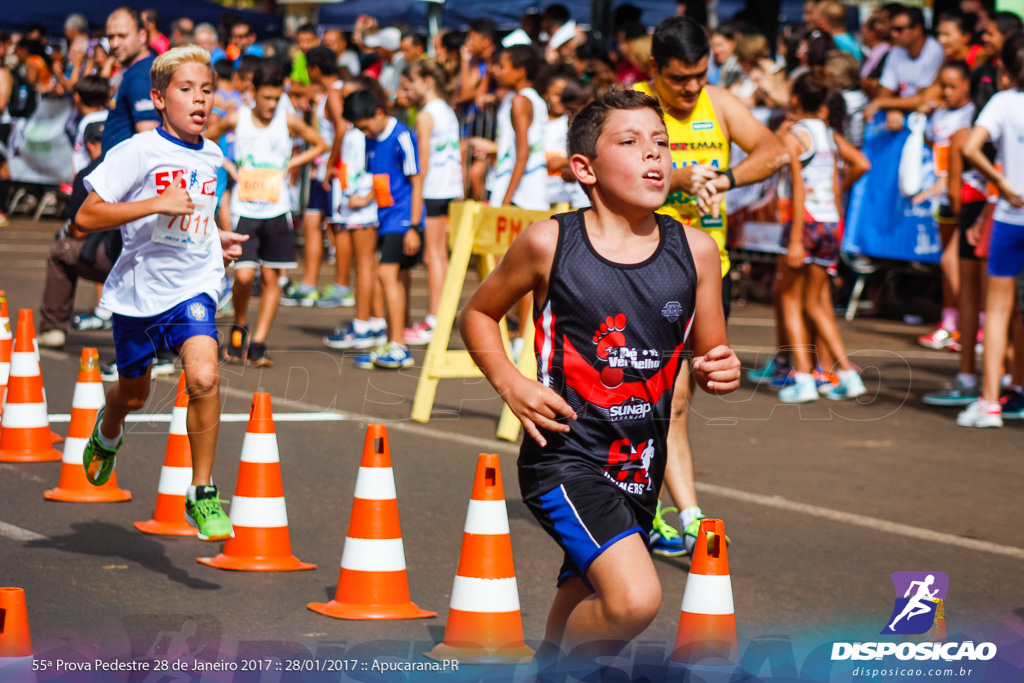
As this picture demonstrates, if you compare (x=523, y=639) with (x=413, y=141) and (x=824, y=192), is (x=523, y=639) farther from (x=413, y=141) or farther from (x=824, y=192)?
(x=413, y=141)

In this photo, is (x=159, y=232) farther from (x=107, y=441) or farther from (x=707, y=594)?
(x=707, y=594)

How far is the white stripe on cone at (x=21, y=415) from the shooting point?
22.9ft

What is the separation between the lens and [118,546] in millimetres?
5516

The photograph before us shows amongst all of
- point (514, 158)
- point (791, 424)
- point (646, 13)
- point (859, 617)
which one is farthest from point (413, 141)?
point (646, 13)

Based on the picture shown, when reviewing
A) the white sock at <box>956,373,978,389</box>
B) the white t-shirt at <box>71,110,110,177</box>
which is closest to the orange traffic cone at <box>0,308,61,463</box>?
the white t-shirt at <box>71,110,110,177</box>

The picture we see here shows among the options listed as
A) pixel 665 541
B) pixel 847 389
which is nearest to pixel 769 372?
pixel 847 389

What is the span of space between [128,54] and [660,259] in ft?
20.2

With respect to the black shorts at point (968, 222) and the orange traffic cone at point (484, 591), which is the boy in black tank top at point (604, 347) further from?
the black shorts at point (968, 222)

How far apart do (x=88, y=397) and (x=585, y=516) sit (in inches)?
149

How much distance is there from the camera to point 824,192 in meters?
9.70

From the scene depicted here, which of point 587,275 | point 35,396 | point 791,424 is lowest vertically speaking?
point 791,424

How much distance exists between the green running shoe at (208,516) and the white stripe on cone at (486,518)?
3.58 feet

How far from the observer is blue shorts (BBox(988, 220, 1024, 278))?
333 inches

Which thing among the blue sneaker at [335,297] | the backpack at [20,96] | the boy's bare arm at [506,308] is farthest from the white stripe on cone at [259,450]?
the backpack at [20,96]
